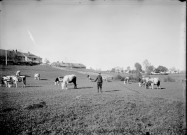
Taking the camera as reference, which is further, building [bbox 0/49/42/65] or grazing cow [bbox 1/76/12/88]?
building [bbox 0/49/42/65]

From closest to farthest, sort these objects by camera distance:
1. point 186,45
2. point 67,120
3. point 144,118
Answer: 1. point 186,45
2. point 67,120
3. point 144,118

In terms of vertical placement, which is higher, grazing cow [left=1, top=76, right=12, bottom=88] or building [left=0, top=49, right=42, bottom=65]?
building [left=0, top=49, right=42, bottom=65]

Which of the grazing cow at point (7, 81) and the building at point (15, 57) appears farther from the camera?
the building at point (15, 57)

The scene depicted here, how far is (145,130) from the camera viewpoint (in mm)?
6320

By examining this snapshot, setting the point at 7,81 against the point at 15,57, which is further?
the point at 15,57

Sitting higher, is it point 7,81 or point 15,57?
point 15,57

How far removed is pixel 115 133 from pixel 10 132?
4.13m

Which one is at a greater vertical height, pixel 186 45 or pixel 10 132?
pixel 186 45

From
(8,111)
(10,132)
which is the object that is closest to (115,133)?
(10,132)

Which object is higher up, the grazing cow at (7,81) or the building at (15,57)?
the building at (15,57)

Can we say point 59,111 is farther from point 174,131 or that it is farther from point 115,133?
point 174,131

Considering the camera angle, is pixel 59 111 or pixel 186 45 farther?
pixel 59 111

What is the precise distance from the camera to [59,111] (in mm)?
8508

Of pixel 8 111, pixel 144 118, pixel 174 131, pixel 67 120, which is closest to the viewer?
pixel 174 131
